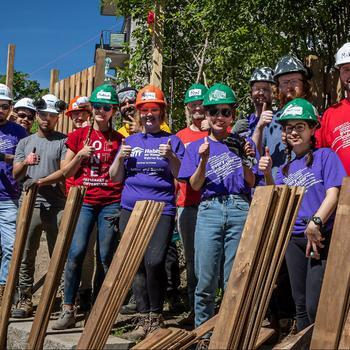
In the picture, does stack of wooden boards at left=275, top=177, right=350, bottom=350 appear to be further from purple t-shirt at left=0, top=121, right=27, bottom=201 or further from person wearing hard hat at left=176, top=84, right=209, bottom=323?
purple t-shirt at left=0, top=121, right=27, bottom=201

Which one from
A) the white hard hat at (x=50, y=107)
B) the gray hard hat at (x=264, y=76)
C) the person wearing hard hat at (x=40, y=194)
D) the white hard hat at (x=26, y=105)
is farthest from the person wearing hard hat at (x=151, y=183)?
the white hard hat at (x=26, y=105)

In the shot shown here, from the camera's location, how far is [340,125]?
4.23m

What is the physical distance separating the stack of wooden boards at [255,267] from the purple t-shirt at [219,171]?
1.26m

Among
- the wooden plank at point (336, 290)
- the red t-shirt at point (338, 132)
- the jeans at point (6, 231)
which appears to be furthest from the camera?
the jeans at point (6, 231)

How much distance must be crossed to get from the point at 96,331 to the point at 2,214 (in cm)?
288

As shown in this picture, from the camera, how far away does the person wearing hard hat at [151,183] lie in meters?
4.82

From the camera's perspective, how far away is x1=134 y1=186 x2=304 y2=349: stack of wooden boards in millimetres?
2959

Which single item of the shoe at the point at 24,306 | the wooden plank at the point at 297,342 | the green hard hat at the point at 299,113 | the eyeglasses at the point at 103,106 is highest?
the eyeglasses at the point at 103,106

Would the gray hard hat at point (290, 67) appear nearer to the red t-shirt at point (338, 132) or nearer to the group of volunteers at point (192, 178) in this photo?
the group of volunteers at point (192, 178)

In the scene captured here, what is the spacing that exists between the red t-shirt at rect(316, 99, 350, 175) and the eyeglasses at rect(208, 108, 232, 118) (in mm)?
628

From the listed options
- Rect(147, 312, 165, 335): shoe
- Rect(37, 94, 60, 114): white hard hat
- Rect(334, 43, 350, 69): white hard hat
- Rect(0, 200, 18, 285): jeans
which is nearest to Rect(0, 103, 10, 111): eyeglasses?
Rect(37, 94, 60, 114): white hard hat

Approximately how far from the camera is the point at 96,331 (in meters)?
3.45

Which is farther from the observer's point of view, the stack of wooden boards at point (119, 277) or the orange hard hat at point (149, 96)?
the orange hard hat at point (149, 96)

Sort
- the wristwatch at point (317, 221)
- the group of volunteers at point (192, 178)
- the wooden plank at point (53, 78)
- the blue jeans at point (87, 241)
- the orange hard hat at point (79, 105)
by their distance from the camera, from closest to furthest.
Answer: the wristwatch at point (317, 221), the group of volunteers at point (192, 178), the blue jeans at point (87, 241), the orange hard hat at point (79, 105), the wooden plank at point (53, 78)
